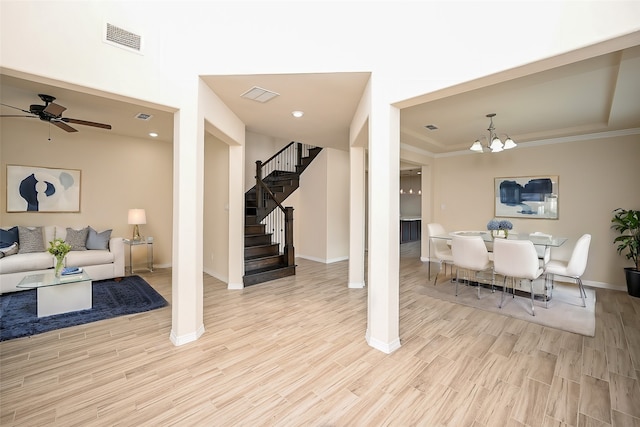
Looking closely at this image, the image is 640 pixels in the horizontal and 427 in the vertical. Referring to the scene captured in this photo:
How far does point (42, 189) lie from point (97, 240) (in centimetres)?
125

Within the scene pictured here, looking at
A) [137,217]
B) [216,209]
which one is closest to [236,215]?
[216,209]

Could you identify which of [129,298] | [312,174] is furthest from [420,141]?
[129,298]

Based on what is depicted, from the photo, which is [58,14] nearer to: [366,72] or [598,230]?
[366,72]

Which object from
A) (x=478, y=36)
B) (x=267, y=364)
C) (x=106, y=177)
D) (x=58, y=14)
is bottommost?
(x=267, y=364)

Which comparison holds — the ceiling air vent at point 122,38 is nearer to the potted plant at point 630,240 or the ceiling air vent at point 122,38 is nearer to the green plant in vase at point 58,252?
the green plant in vase at point 58,252

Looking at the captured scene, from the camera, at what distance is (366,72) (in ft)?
8.59

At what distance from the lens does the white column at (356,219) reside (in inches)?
179

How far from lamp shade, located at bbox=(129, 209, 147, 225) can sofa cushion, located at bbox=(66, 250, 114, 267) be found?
0.73 metres

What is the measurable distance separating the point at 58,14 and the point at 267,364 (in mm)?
3255

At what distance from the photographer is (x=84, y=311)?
3.43 meters

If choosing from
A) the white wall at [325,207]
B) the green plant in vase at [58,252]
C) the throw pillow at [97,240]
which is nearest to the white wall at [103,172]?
the throw pillow at [97,240]

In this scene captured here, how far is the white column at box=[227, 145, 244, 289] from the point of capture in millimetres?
4234

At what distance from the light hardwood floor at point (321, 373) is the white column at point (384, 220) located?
23cm

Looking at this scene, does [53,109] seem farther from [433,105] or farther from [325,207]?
[325,207]
